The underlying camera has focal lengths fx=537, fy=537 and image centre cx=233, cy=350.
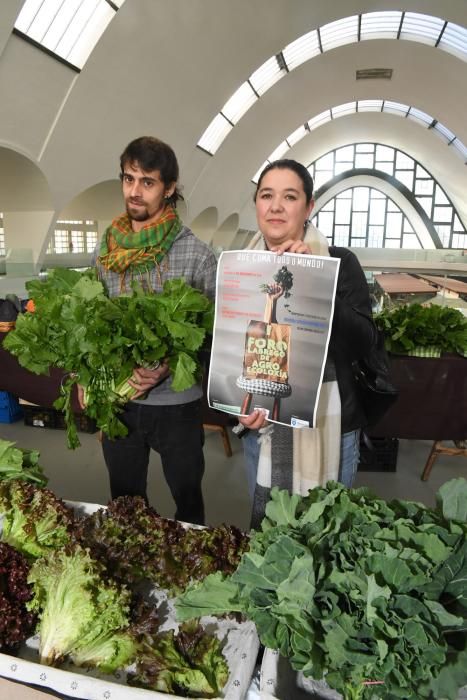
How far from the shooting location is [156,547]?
1.50 metres

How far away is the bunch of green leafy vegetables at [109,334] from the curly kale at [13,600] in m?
0.62

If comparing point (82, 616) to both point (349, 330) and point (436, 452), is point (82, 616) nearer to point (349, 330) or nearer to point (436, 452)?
point (349, 330)

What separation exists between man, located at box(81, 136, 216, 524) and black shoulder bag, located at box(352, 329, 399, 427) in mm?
642

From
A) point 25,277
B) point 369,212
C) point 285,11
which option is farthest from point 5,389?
point 369,212

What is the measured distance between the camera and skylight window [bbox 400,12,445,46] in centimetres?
1855

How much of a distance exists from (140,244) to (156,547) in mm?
1092

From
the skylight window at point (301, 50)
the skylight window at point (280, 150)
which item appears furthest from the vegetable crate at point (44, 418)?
the skylight window at point (280, 150)

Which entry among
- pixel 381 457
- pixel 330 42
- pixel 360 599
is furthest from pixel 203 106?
pixel 360 599

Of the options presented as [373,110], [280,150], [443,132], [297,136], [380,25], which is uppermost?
[373,110]

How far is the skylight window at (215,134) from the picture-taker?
19.7 m

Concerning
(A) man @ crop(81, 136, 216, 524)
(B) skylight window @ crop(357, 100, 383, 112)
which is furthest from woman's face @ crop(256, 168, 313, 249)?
(B) skylight window @ crop(357, 100, 383, 112)

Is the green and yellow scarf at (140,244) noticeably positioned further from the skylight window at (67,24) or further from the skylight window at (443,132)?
the skylight window at (443,132)

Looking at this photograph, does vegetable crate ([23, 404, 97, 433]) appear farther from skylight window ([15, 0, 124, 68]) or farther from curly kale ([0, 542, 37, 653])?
skylight window ([15, 0, 124, 68])

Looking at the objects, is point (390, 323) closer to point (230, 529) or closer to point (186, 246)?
point (186, 246)
